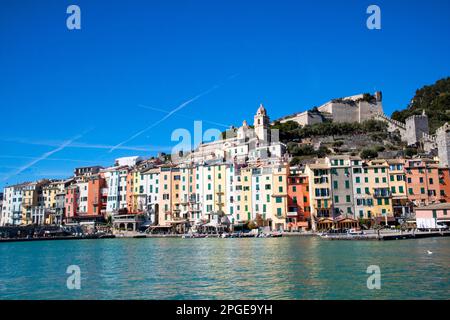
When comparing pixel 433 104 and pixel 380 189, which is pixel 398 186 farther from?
pixel 433 104

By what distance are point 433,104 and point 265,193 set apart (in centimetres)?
5908

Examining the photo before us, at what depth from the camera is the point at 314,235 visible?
51406 millimetres

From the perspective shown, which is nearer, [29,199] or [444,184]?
[444,184]

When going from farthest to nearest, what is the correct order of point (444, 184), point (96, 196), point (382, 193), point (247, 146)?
point (247, 146) → point (96, 196) → point (444, 184) → point (382, 193)

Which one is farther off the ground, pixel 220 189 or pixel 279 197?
pixel 220 189

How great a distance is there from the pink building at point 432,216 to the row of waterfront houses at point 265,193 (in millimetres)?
4306

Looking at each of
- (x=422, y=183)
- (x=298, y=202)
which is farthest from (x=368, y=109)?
(x=298, y=202)

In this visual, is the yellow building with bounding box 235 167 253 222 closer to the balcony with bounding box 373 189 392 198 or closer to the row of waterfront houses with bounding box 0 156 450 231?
the row of waterfront houses with bounding box 0 156 450 231

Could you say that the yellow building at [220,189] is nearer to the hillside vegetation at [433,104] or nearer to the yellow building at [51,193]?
the yellow building at [51,193]

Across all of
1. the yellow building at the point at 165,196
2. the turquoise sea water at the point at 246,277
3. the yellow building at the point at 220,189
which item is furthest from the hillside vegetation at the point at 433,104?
the turquoise sea water at the point at 246,277

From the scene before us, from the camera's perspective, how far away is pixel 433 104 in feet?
315

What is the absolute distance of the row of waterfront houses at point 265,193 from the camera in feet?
177

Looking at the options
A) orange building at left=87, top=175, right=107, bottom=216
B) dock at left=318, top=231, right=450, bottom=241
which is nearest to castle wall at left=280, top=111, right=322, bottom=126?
orange building at left=87, top=175, right=107, bottom=216
